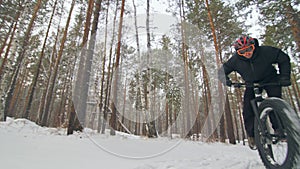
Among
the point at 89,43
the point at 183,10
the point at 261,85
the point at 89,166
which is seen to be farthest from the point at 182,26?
the point at 89,166

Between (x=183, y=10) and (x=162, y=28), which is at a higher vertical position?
(x=183, y=10)

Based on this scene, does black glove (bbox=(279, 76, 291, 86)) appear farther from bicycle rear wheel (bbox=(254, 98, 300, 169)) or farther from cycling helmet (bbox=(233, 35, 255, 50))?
cycling helmet (bbox=(233, 35, 255, 50))

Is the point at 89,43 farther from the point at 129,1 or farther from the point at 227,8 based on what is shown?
the point at 227,8

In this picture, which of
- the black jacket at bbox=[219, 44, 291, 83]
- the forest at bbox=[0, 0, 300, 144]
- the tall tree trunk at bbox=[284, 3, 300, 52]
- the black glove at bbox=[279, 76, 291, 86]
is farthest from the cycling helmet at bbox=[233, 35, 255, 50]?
the tall tree trunk at bbox=[284, 3, 300, 52]

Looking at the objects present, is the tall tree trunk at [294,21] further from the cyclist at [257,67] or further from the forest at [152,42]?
the cyclist at [257,67]

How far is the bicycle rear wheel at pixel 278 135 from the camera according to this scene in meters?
1.63

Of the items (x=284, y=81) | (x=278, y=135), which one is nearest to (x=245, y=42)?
(x=284, y=81)

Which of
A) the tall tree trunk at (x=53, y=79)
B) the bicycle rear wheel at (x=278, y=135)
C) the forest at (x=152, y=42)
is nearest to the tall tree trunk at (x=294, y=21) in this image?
the forest at (x=152, y=42)

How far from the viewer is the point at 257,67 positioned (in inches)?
95.7

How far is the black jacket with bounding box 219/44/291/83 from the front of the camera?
2.27 m

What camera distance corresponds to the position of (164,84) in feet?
43.6

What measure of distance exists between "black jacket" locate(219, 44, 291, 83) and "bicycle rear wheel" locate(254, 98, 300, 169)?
475mm

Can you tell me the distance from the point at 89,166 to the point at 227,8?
1222cm

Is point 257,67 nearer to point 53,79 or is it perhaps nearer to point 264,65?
point 264,65
